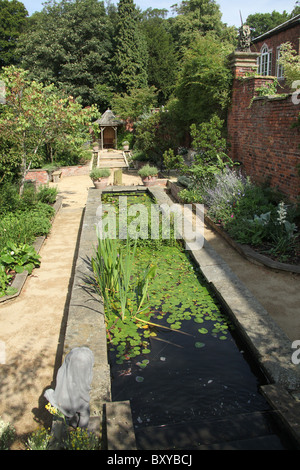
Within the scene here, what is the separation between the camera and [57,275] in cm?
588

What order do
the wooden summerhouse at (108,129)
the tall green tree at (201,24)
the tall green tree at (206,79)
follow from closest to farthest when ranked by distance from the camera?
1. the tall green tree at (206,79)
2. the wooden summerhouse at (108,129)
3. the tall green tree at (201,24)

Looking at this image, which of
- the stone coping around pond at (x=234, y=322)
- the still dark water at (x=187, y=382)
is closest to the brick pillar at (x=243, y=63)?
the stone coping around pond at (x=234, y=322)

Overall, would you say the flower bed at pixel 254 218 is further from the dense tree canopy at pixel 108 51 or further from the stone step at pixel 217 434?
the dense tree canopy at pixel 108 51

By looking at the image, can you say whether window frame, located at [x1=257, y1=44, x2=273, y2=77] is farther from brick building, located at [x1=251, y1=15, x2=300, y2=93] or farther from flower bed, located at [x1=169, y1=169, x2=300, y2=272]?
flower bed, located at [x1=169, y1=169, x2=300, y2=272]

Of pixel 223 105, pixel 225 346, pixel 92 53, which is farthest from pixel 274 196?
pixel 92 53

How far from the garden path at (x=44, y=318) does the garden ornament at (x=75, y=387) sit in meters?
0.53

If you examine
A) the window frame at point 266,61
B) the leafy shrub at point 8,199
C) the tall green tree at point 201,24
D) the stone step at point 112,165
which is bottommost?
the leafy shrub at point 8,199

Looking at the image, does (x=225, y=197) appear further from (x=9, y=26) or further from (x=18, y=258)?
(x=9, y=26)

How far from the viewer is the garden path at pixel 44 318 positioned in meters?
3.24

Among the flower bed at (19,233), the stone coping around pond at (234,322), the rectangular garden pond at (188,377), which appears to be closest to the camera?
the rectangular garden pond at (188,377)

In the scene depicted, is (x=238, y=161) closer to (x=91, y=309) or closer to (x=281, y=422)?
(x=91, y=309)

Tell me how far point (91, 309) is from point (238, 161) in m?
7.21

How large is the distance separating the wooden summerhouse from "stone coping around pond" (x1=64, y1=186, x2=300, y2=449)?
20107 millimetres

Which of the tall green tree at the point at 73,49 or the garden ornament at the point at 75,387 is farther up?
the tall green tree at the point at 73,49
